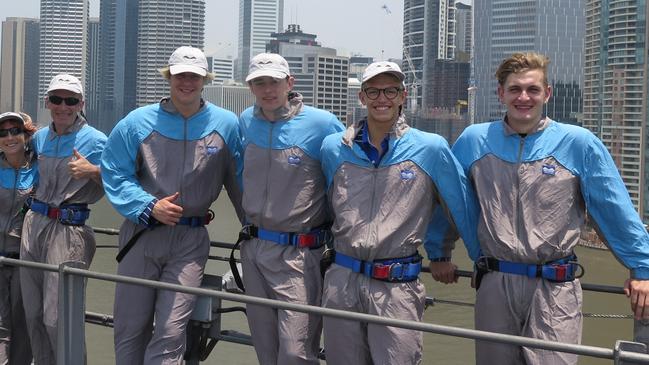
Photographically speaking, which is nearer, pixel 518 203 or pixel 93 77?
pixel 518 203

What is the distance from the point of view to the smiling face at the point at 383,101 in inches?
140

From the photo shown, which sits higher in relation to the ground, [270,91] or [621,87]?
[621,87]

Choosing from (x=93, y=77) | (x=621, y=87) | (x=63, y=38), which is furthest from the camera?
(x=63, y=38)

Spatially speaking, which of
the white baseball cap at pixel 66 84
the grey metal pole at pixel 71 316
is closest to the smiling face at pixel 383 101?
the grey metal pole at pixel 71 316

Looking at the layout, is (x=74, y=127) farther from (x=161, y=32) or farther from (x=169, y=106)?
(x=161, y=32)

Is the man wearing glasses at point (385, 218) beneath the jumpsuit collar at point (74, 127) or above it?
beneath

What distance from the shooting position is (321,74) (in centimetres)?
11675

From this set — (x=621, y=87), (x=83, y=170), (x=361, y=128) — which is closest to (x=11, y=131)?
(x=83, y=170)

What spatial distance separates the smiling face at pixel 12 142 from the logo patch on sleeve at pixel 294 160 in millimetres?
1850

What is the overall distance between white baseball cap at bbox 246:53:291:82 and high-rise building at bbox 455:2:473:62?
12303 centimetres

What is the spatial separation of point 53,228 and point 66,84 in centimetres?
75

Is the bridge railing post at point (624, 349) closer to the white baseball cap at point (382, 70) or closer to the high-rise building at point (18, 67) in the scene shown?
the white baseball cap at point (382, 70)

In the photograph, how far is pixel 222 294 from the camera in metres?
3.20

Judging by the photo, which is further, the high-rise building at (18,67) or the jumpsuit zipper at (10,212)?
the high-rise building at (18,67)
